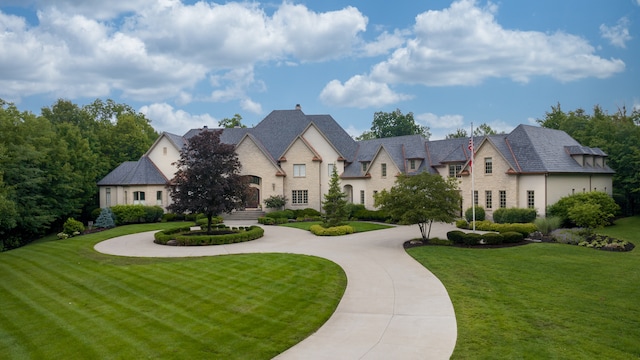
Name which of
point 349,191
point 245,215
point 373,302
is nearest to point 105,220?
point 245,215

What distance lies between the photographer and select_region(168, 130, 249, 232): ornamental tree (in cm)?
2888

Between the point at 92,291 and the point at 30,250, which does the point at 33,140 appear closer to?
the point at 30,250

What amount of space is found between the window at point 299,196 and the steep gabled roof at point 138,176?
1302 centimetres

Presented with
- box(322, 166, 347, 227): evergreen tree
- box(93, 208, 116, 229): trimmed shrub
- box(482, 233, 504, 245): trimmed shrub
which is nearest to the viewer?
box(482, 233, 504, 245): trimmed shrub

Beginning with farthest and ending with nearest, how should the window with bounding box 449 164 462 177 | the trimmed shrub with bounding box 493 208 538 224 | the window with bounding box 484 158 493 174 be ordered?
1. the window with bounding box 449 164 462 177
2. the window with bounding box 484 158 493 174
3. the trimmed shrub with bounding box 493 208 538 224

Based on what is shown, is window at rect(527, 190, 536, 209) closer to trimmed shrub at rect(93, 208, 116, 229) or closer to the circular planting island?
the circular planting island

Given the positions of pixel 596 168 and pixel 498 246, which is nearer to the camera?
pixel 498 246

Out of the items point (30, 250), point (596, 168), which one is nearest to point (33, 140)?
point (30, 250)

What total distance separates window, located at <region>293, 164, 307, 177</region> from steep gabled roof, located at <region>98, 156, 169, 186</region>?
1313cm

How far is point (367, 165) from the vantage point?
154ft

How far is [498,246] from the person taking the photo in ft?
82.7

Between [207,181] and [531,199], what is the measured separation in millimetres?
25859

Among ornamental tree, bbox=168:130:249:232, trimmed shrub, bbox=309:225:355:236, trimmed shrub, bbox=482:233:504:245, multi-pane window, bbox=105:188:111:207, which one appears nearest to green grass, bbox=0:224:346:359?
ornamental tree, bbox=168:130:249:232

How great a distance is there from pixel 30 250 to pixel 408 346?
2559 cm
